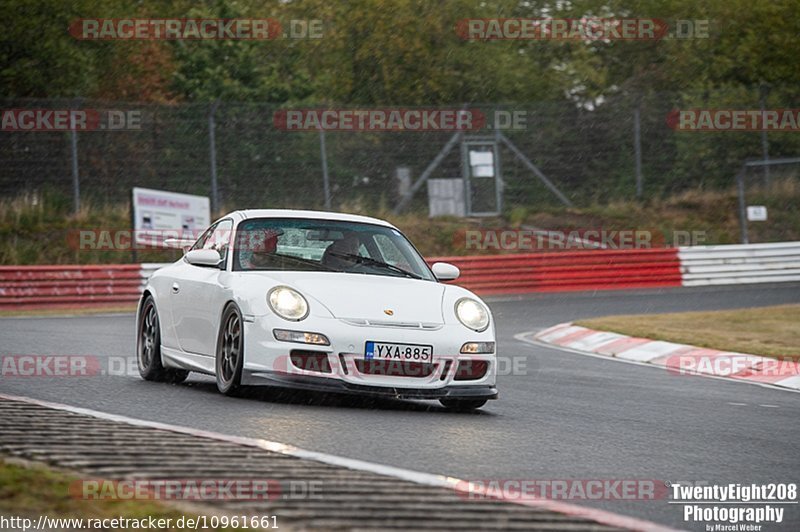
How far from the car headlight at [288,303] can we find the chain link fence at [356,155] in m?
17.0

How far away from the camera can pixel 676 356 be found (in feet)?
46.8

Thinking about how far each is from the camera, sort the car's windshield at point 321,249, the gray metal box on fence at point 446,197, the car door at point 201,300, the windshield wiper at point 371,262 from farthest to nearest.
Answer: the gray metal box on fence at point 446,197 → the windshield wiper at point 371,262 → the car's windshield at point 321,249 → the car door at point 201,300

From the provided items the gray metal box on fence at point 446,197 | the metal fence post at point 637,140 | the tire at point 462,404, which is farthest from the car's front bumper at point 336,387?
the metal fence post at point 637,140

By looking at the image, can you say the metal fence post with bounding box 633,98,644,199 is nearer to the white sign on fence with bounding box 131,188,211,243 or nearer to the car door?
the white sign on fence with bounding box 131,188,211,243

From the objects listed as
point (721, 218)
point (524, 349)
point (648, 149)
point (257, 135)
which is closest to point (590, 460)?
point (524, 349)

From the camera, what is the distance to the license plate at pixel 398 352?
27.4 ft

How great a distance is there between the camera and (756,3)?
3984 cm

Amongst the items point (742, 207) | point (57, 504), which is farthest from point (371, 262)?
point (742, 207)

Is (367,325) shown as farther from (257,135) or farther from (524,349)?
(257,135)

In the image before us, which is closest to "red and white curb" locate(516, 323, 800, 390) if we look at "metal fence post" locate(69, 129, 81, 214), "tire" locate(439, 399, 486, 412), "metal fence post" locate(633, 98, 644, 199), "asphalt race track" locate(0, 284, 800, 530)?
"asphalt race track" locate(0, 284, 800, 530)

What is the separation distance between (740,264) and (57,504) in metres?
23.6

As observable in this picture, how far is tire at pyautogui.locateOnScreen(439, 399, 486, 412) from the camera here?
8945 millimetres

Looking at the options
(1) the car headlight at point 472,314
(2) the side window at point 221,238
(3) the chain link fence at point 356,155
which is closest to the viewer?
(1) the car headlight at point 472,314

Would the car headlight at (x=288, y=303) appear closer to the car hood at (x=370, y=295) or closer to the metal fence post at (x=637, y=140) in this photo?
the car hood at (x=370, y=295)
